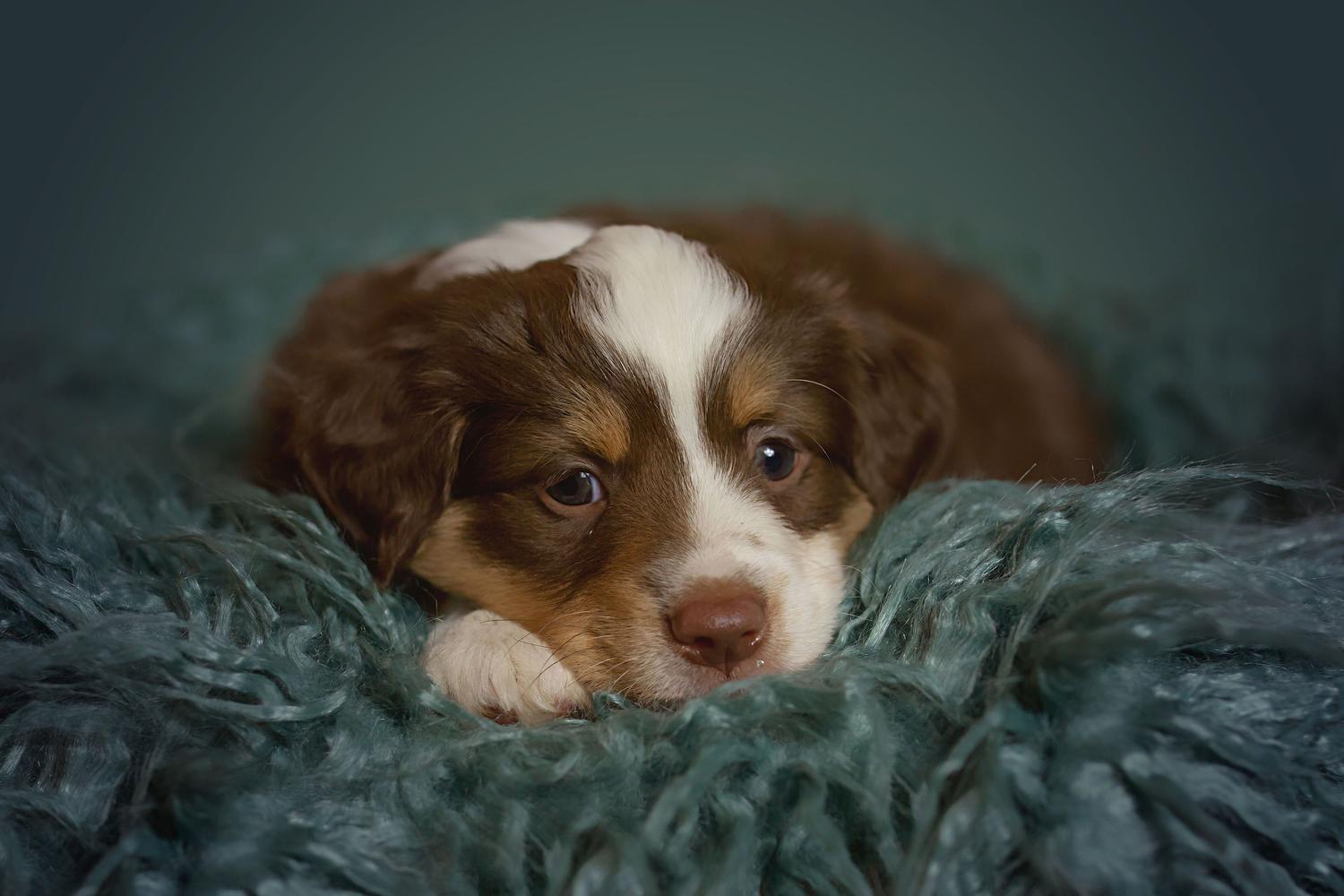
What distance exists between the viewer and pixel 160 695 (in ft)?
4.77

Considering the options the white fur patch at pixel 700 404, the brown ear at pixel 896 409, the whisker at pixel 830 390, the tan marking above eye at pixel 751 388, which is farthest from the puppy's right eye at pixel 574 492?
the brown ear at pixel 896 409

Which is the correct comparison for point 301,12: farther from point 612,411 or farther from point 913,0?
point 612,411

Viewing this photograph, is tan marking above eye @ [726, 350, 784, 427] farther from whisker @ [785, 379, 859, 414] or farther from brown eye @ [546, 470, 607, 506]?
brown eye @ [546, 470, 607, 506]

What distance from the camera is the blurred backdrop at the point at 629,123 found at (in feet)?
13.4

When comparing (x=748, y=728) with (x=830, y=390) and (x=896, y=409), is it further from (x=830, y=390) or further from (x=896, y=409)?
(x=896, y=409)

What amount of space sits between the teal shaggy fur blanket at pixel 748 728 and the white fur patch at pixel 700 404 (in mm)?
97

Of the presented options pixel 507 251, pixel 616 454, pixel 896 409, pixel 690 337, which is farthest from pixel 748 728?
pixel 507 251

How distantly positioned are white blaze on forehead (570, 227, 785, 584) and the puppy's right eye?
176 mm

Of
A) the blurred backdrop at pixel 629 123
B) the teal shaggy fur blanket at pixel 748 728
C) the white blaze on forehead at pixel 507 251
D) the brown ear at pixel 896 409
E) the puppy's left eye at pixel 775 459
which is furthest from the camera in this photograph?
the blurred backdrop at pixel 629 123

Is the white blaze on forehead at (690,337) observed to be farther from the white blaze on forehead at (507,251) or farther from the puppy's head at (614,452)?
the white blaze on forehead at (507,251)

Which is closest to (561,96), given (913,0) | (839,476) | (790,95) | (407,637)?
(790,95)

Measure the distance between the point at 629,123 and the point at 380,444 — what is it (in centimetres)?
309

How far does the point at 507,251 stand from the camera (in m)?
2.40

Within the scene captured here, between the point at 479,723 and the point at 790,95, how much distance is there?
3.67m
